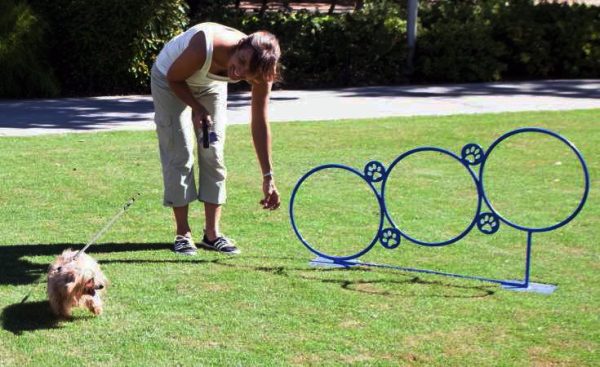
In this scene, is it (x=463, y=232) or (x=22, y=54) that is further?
(x=22, y=54)

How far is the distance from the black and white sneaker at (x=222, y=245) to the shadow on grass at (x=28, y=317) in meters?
1.36

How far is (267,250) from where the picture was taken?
6.26 meters

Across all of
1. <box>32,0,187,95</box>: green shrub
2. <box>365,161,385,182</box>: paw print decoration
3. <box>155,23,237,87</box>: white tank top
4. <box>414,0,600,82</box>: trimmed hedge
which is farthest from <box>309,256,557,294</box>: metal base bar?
<box>414,0,600,82</box>: trimmed hedge

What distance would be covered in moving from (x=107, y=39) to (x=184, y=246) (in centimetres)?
862

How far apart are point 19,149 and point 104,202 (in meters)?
2.61

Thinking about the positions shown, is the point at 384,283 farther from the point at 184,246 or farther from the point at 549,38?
the point at 549,38

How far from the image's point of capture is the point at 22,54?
13.9 metres

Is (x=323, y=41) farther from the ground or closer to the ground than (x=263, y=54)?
closer to the ground

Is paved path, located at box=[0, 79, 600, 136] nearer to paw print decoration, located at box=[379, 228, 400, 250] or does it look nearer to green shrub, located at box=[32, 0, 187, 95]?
green shrub, located at box=[32, 0, 187, 95]

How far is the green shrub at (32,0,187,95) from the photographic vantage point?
46.0ft

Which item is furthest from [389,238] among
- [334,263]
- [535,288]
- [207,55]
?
[207,55]

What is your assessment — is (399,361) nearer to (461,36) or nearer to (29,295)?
(29,295)

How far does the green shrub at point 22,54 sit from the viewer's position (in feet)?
45.2

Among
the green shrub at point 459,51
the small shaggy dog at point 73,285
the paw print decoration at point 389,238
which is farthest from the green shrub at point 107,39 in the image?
the small shaggy dog at point 73,285
